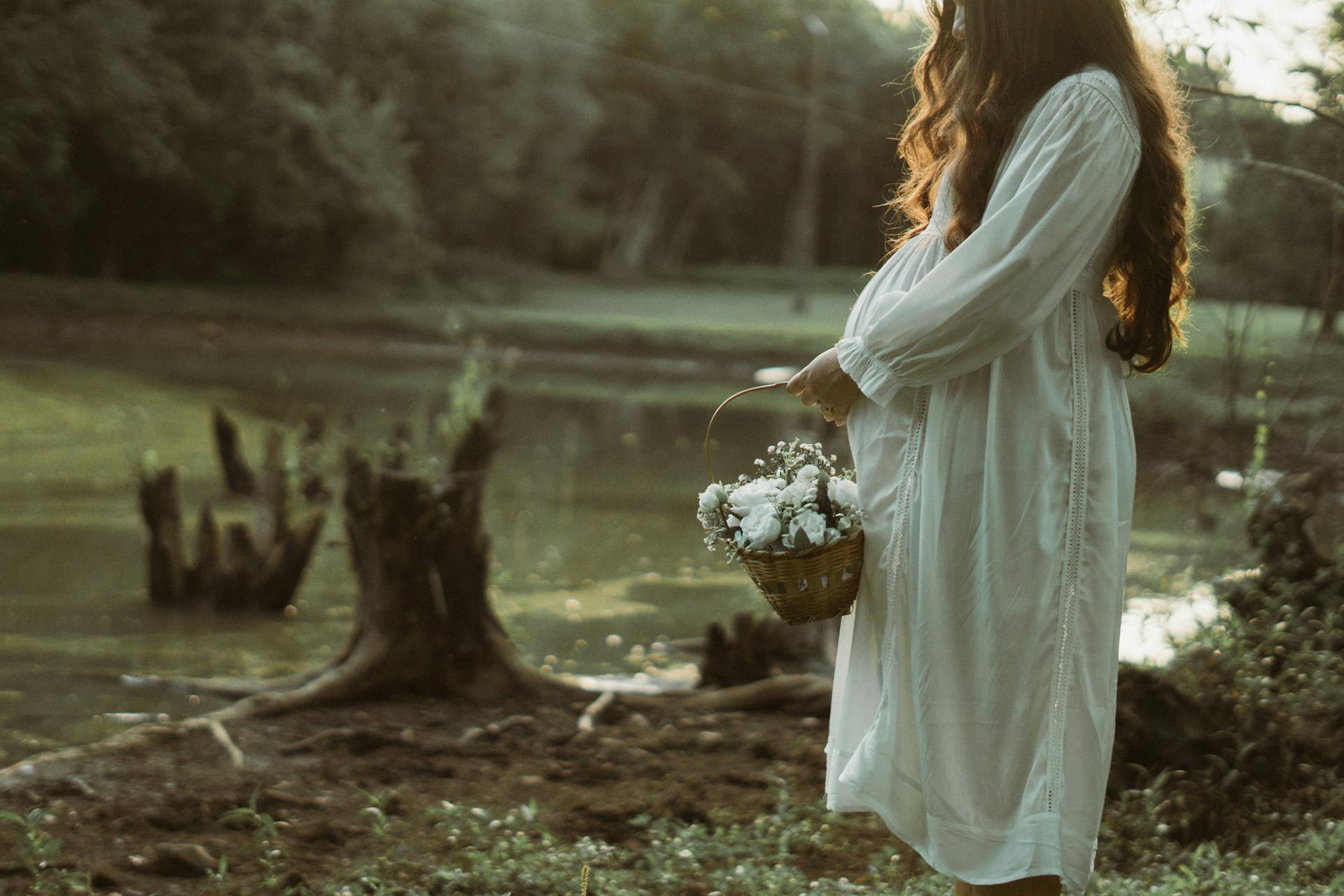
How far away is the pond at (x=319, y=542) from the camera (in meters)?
6.46

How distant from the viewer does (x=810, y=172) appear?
120ft

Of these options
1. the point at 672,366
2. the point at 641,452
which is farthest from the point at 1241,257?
the point at 672,366

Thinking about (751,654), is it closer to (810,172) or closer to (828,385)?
(828,385)

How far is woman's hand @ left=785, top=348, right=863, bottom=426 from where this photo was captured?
2.50 m

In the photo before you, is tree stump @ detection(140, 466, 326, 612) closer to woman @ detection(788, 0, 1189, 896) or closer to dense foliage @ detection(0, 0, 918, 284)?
woman @ detection(788, 0, 1189, 896)

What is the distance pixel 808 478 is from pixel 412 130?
122ft

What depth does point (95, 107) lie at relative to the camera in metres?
19.9

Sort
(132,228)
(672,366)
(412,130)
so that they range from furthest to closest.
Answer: (412,130), (672,366), (132,228)

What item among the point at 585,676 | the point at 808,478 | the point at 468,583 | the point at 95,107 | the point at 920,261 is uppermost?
the point at 95,107

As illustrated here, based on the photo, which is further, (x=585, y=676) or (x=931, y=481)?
(x=585, y=676)

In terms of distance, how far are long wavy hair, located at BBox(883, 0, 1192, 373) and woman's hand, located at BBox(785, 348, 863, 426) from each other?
298 millimetres

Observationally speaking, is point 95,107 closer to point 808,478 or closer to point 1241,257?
point 1241,257

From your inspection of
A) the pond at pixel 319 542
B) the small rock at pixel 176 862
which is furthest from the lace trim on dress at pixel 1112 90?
the pond at pixel 319 542

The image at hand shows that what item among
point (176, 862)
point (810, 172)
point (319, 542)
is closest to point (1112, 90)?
point (176, 862)
